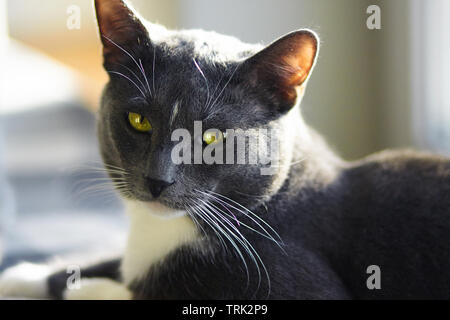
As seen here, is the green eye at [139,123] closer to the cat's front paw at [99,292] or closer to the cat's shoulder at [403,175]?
the cat's front paw at [99,292]

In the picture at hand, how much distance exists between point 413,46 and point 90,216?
2161 millimetres

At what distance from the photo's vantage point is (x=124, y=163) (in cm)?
123

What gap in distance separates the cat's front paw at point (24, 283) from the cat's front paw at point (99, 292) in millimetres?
123

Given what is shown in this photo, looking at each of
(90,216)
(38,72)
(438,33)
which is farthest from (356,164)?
(38,72)

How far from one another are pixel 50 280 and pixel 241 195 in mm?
608

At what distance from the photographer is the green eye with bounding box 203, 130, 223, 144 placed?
1.14 meters

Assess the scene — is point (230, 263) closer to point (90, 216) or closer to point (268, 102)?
point (268, 102)

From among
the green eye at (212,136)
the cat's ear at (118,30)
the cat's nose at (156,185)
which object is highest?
the cat's ear at (118,30)

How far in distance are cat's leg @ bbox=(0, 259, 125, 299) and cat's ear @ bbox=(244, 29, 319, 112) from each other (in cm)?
63

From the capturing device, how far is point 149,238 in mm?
1323

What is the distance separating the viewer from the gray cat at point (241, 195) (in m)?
1.16

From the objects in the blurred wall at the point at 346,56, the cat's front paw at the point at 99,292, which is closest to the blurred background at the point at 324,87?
the blurred wall at the point at 346,56

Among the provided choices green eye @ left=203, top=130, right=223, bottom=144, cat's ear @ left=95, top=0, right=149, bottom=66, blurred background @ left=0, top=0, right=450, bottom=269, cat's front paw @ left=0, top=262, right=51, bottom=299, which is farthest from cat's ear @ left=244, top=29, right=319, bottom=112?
blurred background @ left=0, top=0, right=450, bottom=269

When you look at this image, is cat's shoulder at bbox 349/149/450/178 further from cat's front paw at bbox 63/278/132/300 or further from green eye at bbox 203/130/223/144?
cat's front paw at bbox 63/278/132/300
